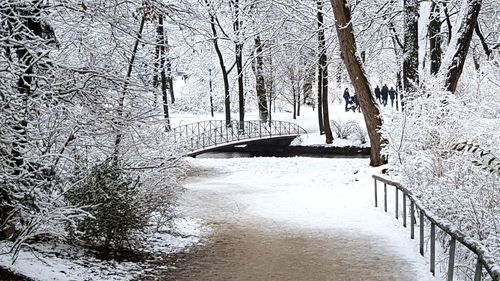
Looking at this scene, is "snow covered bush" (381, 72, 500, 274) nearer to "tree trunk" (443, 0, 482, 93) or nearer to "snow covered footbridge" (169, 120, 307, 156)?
"tree trunk" (443, 0, 482, 93)

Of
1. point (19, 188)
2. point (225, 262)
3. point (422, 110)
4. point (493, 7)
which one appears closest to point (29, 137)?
point (19, 188)

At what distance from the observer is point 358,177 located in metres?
15.5

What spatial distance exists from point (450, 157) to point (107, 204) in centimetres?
547

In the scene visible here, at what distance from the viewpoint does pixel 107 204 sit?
700cm

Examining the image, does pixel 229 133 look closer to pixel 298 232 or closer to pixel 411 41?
pixel 411 41

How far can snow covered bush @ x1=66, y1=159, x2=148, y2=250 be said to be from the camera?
6938mm

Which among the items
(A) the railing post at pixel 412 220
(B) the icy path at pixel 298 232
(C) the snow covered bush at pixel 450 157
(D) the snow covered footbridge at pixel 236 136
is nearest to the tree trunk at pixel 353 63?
(B) the icy path at pixel 298 232

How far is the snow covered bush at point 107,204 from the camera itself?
6.94m

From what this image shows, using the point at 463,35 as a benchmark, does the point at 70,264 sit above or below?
below

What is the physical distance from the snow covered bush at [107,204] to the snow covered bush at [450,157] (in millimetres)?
4199

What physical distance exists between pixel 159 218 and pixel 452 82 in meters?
8.96

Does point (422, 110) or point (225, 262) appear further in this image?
point (422, 110)

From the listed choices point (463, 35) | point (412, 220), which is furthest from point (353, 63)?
point (412, 220)

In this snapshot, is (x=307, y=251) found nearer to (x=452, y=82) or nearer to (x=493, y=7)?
(x=452, y=82)
